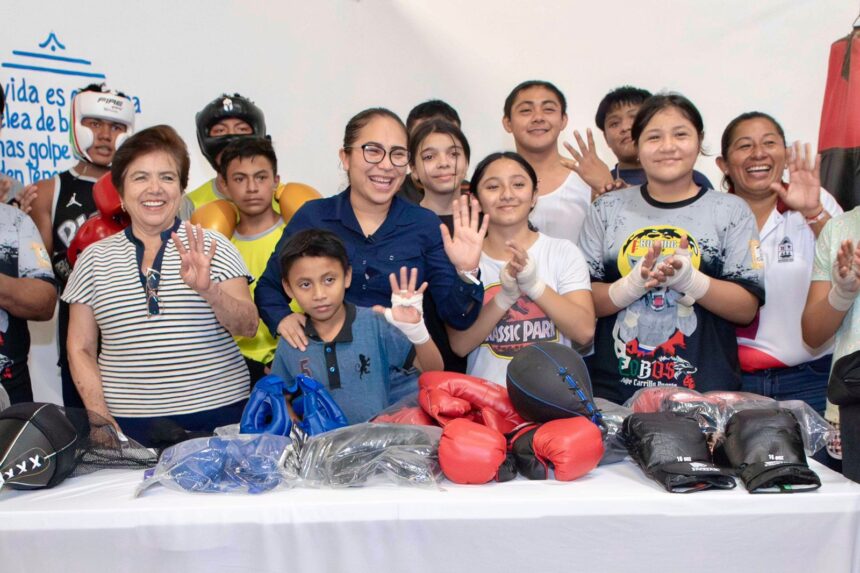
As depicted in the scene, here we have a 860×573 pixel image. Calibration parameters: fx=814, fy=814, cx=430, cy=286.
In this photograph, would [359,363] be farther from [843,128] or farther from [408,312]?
[843,128]

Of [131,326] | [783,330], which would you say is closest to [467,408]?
[131,326]

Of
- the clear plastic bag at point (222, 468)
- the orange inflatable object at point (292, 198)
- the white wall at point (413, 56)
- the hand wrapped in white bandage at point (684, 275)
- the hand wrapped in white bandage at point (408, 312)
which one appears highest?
the white wall at point (413, 56)

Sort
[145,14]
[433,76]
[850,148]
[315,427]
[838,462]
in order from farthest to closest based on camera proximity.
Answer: [433,76]
[145,14]
[850,148]
[838,462]
[315,427]

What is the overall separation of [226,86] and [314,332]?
6.38 ft

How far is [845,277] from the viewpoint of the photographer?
1909 mm

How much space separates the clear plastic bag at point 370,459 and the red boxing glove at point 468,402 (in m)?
0.12

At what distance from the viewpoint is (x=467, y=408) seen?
179 centimetres

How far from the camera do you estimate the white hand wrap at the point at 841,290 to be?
1.91m

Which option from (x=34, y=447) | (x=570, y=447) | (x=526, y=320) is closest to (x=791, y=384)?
(x=526, y=320)

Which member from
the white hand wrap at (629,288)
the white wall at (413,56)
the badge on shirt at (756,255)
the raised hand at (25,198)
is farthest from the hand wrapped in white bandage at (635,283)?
the raised hand at (25,198)

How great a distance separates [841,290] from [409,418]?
1.07m

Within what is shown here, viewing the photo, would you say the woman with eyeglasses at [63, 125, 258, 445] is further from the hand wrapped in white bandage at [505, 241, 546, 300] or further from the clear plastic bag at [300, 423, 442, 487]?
the hand wrapped in white bandage at [505, 241, 546, 300]

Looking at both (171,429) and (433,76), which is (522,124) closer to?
(433,76)

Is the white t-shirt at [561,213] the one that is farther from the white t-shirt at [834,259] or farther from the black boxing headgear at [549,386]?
the black boxing headgear at [549,386]
